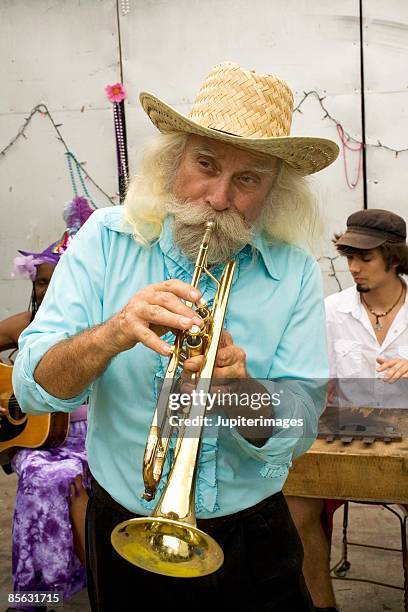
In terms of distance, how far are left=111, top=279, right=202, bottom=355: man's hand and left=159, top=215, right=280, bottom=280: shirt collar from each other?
39cm

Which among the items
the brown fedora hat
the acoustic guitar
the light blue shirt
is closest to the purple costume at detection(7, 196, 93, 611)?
the acoustic guitar

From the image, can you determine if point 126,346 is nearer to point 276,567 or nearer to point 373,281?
point 276,567

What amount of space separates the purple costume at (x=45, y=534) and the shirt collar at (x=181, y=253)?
1929 mm

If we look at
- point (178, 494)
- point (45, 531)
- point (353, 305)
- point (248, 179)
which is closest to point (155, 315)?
point (178, 494)

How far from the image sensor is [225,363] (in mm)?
1675

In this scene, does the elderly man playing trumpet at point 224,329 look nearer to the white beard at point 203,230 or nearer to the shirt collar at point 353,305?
the white beard at point 203,230

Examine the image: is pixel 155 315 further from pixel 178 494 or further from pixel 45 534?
pixel 45 534

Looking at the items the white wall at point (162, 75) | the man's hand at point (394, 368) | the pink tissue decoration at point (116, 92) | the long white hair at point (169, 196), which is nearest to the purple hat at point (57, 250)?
the white wall at point (162, 75)

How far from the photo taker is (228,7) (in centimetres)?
577

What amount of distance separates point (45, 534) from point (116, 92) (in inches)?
145

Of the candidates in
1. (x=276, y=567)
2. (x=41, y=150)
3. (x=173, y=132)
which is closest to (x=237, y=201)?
(x=173, y=132)

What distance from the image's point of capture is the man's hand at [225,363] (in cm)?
166

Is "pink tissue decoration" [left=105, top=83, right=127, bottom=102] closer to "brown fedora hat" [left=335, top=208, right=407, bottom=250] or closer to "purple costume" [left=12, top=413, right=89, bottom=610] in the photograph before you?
"brown fedora hat" [left=335, top=208, right=407, bottom=250]

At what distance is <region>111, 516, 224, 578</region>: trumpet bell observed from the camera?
5.22 ft
